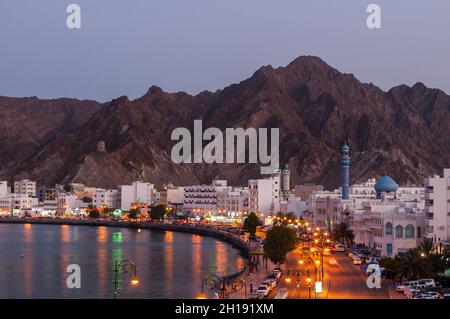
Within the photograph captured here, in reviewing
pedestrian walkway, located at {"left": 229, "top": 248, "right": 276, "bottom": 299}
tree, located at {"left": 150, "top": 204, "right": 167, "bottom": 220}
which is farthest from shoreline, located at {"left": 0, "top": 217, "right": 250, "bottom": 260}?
pedestrian walkway, located at {"left": 229, "top": 248, "right": 276, "bottom": 299}

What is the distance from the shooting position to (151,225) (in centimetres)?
12556

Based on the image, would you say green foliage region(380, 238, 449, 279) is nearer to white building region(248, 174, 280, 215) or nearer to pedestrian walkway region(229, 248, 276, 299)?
pedestrian walkway region(229, 248, 276, 299)

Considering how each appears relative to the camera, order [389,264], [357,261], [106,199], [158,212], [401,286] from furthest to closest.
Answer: [106,199]
[158,212]
[357,261]
[389,264]
[401,286]

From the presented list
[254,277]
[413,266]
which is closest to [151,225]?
[254,277]

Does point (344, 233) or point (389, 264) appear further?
point (344, 233)

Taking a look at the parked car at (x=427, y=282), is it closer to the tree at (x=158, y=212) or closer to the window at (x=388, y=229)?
the window at (x=388, y=229)

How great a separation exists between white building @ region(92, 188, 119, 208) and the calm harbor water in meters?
43.3

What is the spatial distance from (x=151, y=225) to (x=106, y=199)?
101 ft

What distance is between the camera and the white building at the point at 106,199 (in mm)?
153875

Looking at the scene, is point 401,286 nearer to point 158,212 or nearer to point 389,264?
point 389,264

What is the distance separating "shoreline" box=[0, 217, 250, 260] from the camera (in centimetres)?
8794

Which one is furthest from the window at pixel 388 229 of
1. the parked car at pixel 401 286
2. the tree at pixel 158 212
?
the tree at pixel 158 212
